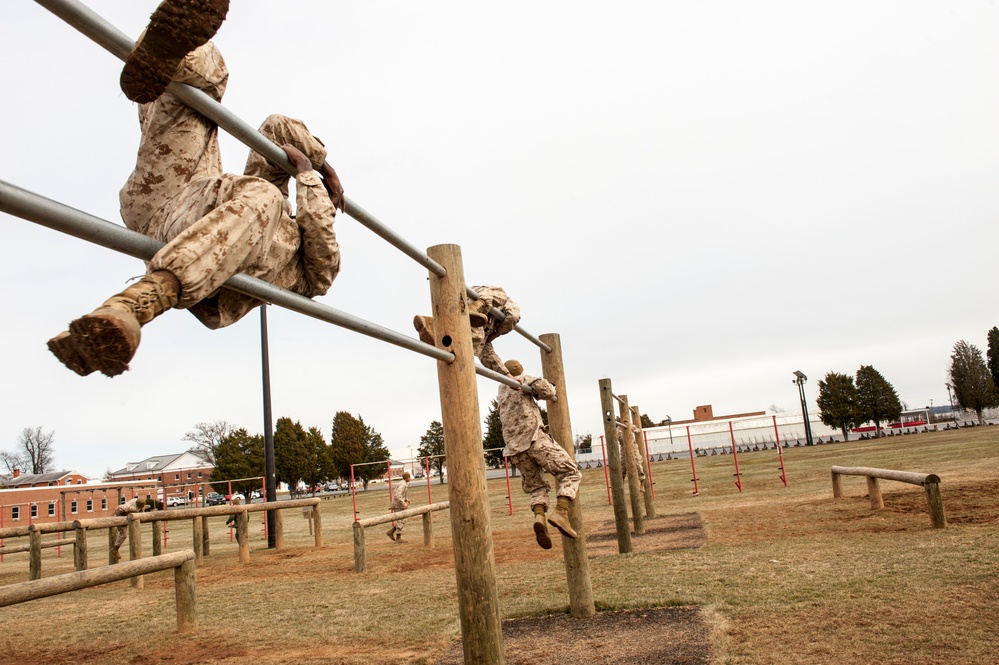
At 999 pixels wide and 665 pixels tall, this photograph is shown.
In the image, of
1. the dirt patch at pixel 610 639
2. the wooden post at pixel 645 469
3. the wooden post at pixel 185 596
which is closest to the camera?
the dirt patch at pixel 610 639

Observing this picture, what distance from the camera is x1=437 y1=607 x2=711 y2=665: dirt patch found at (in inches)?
159

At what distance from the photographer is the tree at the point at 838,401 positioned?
57.2 m

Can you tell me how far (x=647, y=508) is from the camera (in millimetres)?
13117

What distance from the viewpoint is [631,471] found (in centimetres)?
1120

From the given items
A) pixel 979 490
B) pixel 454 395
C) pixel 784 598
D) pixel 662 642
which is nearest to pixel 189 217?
pixel 454 395

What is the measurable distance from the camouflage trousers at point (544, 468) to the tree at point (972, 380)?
69.7 m

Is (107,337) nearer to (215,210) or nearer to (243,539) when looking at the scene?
(215,210)

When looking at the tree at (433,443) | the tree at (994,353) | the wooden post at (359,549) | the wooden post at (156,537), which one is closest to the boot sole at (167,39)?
the wooden post at (359,549)

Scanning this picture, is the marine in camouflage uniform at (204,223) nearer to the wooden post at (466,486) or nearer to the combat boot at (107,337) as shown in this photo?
the combat boot at (107,337)

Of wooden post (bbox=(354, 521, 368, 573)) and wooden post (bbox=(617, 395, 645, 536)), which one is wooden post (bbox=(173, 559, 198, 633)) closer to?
wooden post (bbox=(354, 521, 368, 573))

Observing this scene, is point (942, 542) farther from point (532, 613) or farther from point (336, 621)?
point (336, 621)

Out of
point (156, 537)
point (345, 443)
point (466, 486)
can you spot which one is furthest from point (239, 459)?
point (466, 486)

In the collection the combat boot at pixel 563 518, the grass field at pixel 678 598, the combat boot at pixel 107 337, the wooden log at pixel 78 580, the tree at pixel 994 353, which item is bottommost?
the grass field at pixel 678 598

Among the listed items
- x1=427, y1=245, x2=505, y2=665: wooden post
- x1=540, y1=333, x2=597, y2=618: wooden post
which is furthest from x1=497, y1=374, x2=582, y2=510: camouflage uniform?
x1=427, y1=245, x2=505, y2=665: wooden post
